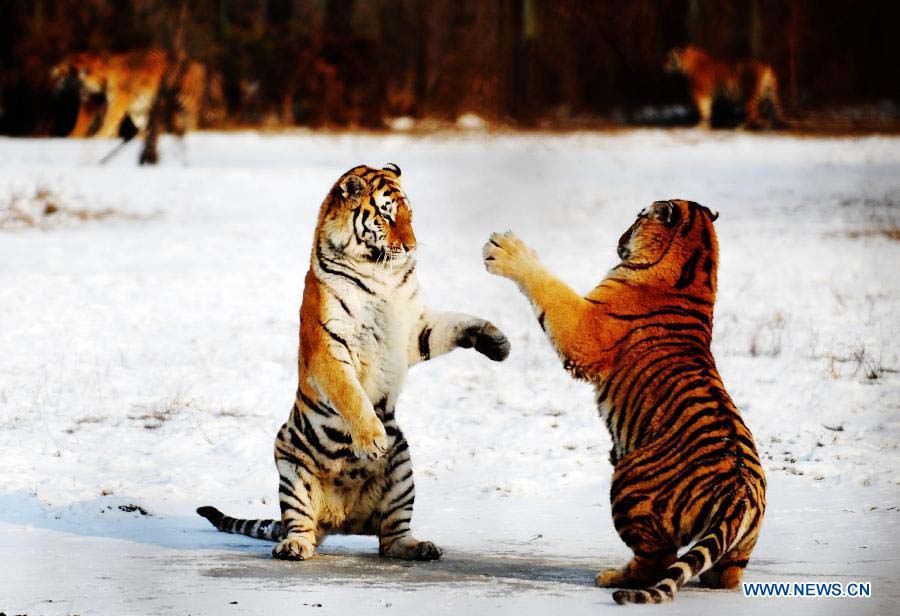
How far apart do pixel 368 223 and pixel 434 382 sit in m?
3.75

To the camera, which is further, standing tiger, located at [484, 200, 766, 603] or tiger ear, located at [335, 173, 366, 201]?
tiger ear, located at [335, 173, 366, 201]

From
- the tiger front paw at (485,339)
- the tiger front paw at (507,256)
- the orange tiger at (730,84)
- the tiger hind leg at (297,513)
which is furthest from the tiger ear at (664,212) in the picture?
the orange tiger at (730,84)

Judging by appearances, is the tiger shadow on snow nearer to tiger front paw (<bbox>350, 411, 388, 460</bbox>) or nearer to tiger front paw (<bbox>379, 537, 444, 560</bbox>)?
tiger front paw (<bbox>379, 537, 444, 560</bbox>)

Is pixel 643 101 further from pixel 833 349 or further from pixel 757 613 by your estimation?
pixel 757 613

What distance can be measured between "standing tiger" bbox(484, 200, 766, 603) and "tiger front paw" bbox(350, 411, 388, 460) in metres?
0.71

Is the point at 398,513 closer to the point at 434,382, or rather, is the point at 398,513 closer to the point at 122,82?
the point at 434,382

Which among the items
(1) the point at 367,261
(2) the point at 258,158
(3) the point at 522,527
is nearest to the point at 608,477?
(3) the point at 522,527

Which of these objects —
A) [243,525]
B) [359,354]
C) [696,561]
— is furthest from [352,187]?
[696,561]

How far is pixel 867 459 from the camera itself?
23.1ft

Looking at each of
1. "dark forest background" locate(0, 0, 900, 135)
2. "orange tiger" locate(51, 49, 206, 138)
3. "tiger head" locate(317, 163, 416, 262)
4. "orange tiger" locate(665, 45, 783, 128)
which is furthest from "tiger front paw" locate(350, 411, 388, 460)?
"orange tiger" locate(665, 45, 783, 128)

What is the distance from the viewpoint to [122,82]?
20.2 m

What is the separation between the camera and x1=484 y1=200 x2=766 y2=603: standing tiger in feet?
14.4

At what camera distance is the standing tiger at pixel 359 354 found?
16.9ft

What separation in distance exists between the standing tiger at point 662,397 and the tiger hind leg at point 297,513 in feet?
3.52
